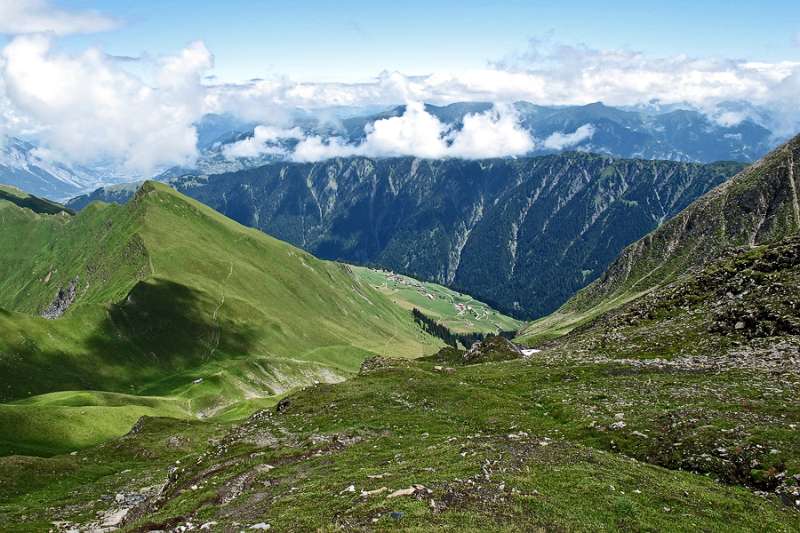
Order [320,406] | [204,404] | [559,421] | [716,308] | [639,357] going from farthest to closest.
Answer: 1. [204,404]
2. [716,308]
3. [639,357]
4. [320,406]
5. [559,421]

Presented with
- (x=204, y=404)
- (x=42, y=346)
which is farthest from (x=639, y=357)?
Result: (x=42, y=346)

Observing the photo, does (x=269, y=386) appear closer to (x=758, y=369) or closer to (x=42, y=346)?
(x=42, y=346)

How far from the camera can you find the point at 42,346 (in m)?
168

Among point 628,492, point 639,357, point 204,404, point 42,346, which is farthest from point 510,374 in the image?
point 42,346

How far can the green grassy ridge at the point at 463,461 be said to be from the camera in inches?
1067

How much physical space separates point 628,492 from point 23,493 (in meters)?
59.6

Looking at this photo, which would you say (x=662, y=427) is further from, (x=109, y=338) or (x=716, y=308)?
→ (x=109, y=338)

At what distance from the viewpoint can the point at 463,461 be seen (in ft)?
114

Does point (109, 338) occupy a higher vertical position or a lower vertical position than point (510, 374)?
lower

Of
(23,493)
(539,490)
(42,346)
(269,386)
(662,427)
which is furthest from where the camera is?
(269,386)

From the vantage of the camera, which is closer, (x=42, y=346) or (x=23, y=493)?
(x=23, y=493)

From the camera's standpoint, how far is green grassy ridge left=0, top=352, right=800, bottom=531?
2711 centimetres

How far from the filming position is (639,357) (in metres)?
66.4

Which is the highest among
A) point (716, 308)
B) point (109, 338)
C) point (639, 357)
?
point (716, 308)
